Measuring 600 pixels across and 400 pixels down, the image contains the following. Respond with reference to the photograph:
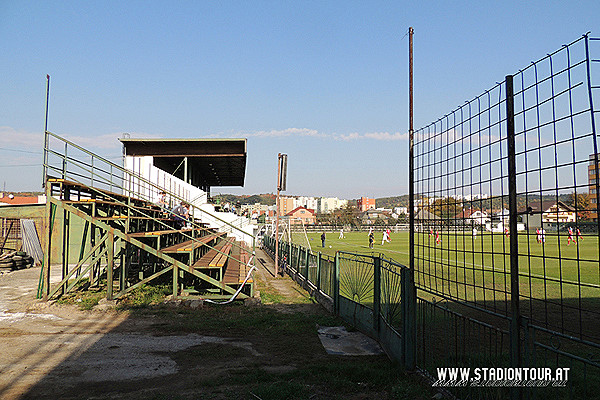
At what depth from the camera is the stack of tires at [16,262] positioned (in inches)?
704

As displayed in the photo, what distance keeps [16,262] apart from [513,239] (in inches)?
799

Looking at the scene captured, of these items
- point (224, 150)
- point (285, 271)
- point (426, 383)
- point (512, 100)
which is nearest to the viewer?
point (512, 100)

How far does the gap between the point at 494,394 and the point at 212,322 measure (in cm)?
598

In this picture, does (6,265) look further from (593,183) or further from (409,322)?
(593,183)

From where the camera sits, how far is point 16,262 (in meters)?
18.5

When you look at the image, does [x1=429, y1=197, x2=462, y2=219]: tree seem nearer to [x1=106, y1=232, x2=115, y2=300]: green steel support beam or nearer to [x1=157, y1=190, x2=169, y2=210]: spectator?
[x1=106, y1=232, x2=115, y2=300]: green steel support beam

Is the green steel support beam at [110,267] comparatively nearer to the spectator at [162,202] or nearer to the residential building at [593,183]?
the spectator at [162,202]

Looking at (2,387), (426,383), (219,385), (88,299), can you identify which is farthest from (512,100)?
(88,299)

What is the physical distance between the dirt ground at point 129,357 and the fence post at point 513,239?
172 centimetres

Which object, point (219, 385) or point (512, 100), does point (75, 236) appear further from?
point (512, 100)

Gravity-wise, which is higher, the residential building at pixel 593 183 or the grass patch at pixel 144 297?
the residential building at pixel 593 183

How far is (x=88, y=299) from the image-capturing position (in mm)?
10742

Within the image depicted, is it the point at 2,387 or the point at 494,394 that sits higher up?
the point at 494,394

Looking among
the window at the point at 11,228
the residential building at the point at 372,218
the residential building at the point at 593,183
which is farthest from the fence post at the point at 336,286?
the residential building at the point at 372,218
